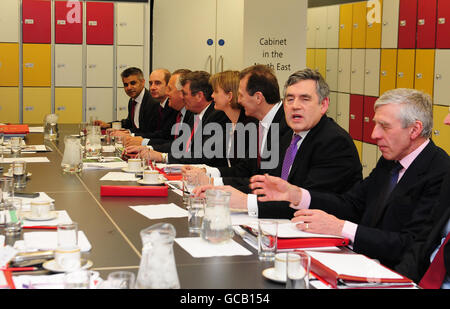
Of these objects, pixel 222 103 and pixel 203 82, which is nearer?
pixel 222 103

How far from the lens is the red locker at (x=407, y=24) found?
6805mm

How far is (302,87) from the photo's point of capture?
339 centimetres

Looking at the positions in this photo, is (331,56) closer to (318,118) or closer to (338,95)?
(338,95)

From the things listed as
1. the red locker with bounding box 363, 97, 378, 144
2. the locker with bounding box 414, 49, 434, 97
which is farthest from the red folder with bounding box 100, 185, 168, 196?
the red locker with bounding box 363, 97, 378, 144

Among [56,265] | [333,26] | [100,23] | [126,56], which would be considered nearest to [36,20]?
[100,23]

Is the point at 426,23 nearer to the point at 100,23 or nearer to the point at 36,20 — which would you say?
the point at 100,23

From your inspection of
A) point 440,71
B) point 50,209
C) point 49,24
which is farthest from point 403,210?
point 49,24

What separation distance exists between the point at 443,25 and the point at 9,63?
521 centimetres

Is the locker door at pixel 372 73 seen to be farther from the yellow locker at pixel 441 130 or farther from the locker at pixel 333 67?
the yellow locker at pixel 441 130

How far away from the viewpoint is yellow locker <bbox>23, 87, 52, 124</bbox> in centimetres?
848

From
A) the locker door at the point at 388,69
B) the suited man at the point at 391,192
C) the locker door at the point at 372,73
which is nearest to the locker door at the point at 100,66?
the locker door at the point at 372,73

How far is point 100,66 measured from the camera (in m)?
8.67

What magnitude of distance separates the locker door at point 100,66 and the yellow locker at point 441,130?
4.29m
